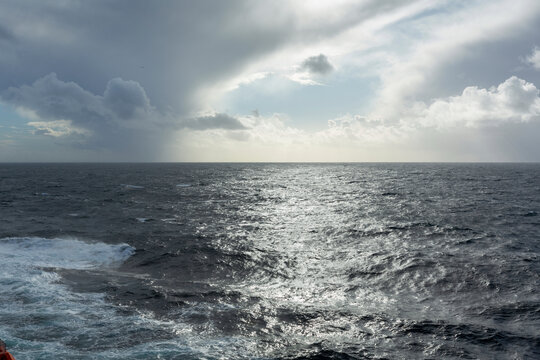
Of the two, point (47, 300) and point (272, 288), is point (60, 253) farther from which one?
point (272, 288)

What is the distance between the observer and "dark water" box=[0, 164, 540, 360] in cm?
1227

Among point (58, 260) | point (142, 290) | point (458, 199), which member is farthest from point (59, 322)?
point (458, 199)

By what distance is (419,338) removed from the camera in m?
13.0

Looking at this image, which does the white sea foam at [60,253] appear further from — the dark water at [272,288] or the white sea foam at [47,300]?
the dark water at [272,288]

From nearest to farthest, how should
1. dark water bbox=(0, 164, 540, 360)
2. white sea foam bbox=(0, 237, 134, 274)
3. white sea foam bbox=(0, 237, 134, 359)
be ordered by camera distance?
white sea foam bbox=(0, 237, 134, 359), dark water bbox=(0, 164, 540, 360), white sea foam bbox=(0, 237, 134, 274)

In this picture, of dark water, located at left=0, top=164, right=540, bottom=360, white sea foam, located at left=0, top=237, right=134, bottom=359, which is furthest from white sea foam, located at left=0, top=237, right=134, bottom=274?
dark water, located at left=0, top=164, right=540, bottom=360

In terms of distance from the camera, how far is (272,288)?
18312 mm

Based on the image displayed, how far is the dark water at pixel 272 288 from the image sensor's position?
12.3 m

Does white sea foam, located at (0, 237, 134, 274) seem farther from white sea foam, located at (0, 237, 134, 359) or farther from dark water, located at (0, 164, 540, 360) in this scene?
dark water, located at (0, 164, 540, 360)

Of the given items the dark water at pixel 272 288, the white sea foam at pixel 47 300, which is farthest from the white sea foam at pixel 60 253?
the dark water at pixel 272 288

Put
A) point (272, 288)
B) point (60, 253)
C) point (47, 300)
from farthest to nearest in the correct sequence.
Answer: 1. point (60, 253)
2. point (272, 288)
3. point (47, 300)

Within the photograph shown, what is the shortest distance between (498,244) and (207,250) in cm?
2199

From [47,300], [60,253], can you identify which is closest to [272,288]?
[47,300]

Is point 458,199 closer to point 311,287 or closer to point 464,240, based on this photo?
point 464,240
